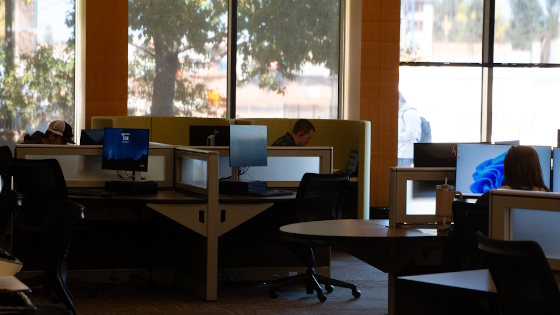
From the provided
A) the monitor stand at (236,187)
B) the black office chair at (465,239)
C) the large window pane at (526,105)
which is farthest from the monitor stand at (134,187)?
the large window pane at (526,105)

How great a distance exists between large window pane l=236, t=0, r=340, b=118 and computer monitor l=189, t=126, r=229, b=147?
2.62 meters

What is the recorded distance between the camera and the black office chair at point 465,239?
3.28 metres

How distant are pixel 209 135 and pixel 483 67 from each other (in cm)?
452

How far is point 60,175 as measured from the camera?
16.3 ft

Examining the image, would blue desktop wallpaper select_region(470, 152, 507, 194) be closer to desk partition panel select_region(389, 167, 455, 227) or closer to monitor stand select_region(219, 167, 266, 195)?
desk partition panel select_region(389, 167, 455, 227)

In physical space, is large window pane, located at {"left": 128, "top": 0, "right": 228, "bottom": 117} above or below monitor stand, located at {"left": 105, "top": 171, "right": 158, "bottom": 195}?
above

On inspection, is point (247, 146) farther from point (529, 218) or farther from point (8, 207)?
point (529, 218)

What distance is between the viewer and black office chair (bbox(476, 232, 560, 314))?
2189mm

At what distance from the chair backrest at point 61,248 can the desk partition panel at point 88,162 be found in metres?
2.23

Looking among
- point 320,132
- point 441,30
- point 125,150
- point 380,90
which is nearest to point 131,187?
point 125,150

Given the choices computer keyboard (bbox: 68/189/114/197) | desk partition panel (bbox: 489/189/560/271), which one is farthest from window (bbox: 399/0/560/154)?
desk partition panel (bbox: 489/189/560/271)

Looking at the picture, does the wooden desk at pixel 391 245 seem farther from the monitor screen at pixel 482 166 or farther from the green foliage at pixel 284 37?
the green foliage at pixel 284 37

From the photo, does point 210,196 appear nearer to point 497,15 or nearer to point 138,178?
point 138,178

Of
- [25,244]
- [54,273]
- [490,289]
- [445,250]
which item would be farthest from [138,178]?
[490,289]
